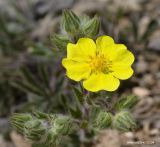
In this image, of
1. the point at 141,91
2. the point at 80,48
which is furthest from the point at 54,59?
the point at 80,48

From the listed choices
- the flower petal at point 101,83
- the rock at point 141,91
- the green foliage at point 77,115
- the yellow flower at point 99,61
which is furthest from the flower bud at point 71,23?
the rock at point 141,91

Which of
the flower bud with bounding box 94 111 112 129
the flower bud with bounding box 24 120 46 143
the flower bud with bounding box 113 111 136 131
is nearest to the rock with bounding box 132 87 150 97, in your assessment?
the flower bud with bounding box 113 111 136 131

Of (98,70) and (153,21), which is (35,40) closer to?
(153,21)

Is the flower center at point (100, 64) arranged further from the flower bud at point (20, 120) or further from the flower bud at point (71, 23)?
the flower bud at point (20, 120)

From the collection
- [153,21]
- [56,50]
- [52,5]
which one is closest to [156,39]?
[153,21]

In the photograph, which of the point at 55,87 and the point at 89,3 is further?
the point at 89,3
